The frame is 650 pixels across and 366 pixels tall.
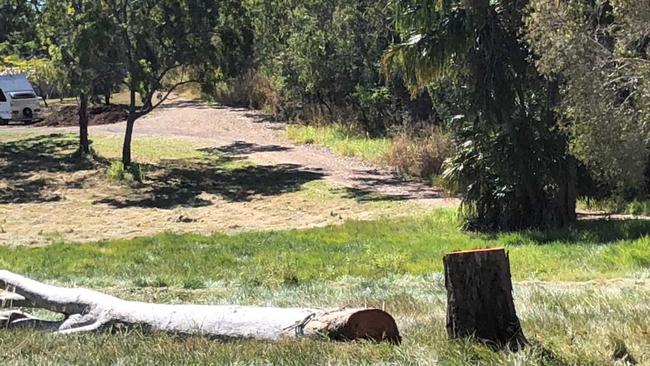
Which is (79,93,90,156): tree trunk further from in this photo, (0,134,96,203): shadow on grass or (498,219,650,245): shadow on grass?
(498,219,650,245): shadow on grass

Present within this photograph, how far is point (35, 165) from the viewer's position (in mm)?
30062

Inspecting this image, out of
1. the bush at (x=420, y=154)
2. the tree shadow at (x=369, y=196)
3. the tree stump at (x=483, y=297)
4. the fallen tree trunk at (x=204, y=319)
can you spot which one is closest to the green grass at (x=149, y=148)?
the bush at (x=420, y=154)

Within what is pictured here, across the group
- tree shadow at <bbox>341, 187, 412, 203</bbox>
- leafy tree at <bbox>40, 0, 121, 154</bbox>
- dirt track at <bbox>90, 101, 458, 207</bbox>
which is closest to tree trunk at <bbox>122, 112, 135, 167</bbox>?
leafy tree at <bbox>40, 0, 121, 154</bbox>

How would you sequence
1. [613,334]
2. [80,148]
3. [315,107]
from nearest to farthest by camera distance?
[613,334] → [80,148] → [315,107]

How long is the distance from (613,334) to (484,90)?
1116cm

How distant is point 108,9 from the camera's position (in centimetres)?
2608

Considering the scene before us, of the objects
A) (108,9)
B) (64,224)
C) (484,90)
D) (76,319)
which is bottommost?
(64,224)

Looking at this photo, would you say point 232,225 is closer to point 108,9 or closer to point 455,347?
point 108,9

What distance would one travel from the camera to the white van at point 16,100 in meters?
42.7

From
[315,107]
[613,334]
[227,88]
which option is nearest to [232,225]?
[613,334]

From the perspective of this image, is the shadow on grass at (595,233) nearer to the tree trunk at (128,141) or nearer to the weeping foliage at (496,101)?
the weeping foliage at (496,101)

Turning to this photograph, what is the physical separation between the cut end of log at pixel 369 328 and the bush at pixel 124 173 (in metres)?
22.3

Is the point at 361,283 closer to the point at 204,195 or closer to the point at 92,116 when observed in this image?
the point at 204,195

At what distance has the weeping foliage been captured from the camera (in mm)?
16000
